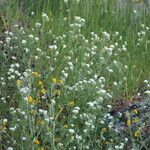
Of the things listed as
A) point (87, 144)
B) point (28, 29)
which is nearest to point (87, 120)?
point (87, 144)

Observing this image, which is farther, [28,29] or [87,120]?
[28,29]

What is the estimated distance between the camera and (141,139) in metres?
3.91

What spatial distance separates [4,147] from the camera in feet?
13.8

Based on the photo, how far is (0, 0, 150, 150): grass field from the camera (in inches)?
159

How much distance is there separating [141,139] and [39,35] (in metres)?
2.32

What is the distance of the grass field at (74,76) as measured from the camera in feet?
13.3

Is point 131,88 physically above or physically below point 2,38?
below

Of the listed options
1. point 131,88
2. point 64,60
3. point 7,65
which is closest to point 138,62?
point 131,88

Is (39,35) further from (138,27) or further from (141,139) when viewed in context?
(141,139)

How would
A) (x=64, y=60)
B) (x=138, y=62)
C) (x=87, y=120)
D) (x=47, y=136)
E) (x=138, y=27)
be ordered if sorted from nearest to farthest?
1. (x=47, y=136)
2. (x=87, y=120)
3. (x=64, y=60)
4. (x=138, y=62)
5. (x=138, y=27)

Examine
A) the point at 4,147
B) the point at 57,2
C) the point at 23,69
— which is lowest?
the point at 4,147

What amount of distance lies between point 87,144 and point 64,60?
1206mm

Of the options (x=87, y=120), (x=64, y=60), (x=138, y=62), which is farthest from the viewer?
(x=138, y=62)

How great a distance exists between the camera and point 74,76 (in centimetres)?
489
